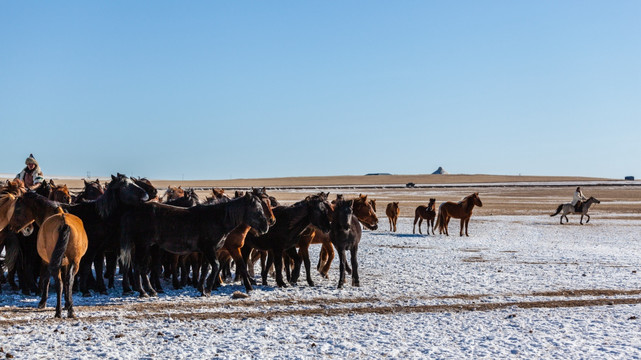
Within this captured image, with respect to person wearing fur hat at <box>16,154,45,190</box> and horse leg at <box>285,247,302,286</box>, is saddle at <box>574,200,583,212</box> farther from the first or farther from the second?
person wearing fur hat at <box>16,154,45,190</box>

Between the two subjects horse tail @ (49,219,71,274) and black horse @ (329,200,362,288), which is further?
black horse @ (329,200,362,288)

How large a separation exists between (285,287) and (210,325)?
11.4 ft

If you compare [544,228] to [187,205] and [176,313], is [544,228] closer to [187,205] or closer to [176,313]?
[187,205]

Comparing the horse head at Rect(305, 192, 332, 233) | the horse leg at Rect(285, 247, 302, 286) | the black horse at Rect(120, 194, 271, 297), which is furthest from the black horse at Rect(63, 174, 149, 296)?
the horse leg at Rect(285, 247, 302, 286)

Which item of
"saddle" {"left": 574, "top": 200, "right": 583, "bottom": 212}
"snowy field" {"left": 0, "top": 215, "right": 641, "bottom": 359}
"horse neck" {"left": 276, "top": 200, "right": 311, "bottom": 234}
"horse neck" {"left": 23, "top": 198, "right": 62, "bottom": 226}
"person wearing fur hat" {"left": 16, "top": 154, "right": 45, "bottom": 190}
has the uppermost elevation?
"person wearing fur hat" {"left": 16, "top": 154, "right": 45, "bottom": 190}

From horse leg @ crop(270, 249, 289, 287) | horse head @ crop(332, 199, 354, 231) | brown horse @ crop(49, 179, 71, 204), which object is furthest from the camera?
brown horse @ crop(49, 179, 71, 204)

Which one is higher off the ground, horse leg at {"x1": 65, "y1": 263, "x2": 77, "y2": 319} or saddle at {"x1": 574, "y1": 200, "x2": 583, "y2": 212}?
saddle at {"x1": 574, "y1": 200, "x2": 583, "y2": 212}

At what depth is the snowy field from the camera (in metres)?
6.97

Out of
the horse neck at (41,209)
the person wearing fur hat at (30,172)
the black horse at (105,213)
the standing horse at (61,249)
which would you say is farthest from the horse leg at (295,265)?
the person wearing fur hat at (30,172)

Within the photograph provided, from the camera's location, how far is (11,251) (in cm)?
1060

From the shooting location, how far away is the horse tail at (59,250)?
26.6 ft

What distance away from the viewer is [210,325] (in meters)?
8.12

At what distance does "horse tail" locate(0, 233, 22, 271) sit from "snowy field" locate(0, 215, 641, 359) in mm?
532

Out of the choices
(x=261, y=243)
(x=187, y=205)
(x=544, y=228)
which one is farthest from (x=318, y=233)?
(x=544, y=228)
